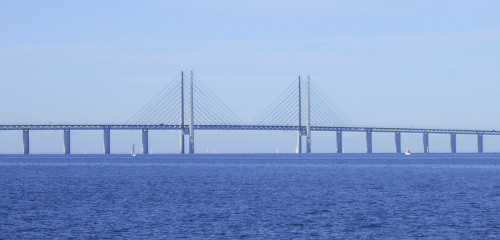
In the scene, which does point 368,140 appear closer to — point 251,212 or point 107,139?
point 107,139

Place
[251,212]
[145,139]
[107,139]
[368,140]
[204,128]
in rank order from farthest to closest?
[368,140] → [107,139] → [145,139] → [204,128] → [251,212]

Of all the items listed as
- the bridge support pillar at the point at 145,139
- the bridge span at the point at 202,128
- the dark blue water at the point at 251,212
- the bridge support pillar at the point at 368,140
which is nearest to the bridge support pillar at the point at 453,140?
the bridge span at the point at 202,128

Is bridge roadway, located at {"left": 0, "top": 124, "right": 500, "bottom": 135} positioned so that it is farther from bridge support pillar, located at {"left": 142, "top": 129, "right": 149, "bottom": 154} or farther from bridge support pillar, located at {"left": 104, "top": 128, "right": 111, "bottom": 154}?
bridge support pillar, located at {"left": 142, "top": 129, "right": 149, "bottom": 154}

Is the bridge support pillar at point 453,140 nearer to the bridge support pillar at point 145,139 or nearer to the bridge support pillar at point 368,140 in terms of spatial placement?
the bridge support pillar at point 368,140

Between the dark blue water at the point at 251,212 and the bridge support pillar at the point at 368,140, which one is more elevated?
the bridge support pillar at the point at 368,140

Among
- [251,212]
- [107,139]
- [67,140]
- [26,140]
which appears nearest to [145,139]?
[107,139]

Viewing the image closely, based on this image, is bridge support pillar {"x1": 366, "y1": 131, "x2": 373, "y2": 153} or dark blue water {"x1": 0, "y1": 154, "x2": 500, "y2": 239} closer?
dark blue water {"x1": 0, "y1": 154, "x2": 500, "y2": 239}

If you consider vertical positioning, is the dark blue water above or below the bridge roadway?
below

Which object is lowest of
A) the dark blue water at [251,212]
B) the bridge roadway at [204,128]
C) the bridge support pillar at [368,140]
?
the dark blue water at [251,212]

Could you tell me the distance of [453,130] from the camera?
16775cm

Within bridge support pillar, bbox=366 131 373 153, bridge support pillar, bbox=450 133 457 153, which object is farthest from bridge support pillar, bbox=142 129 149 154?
bridge support pillar, bbox=450 133 457 153

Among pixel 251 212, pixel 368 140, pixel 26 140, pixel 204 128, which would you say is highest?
pixel 204 128

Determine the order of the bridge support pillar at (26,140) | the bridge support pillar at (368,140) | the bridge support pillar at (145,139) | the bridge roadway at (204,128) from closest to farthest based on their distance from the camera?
the bridge roadway at (204,128), the bridge support pillar at (145,139), the bridge support pillar at (26,140), the bridge support pillar at (368,140)

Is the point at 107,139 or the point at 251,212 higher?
the point at 107,139
